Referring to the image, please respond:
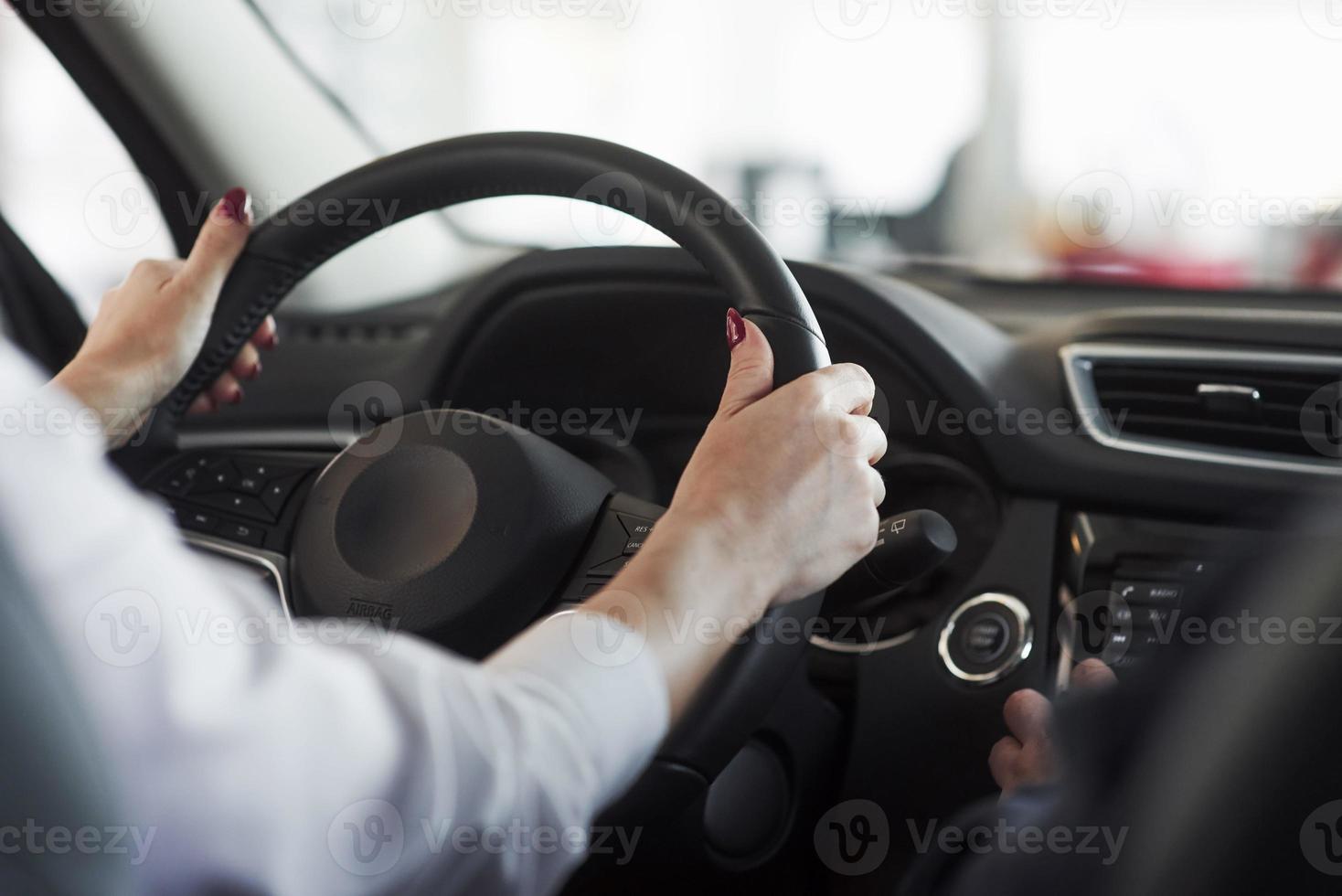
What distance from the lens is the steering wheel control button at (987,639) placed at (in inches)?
→ 46.3

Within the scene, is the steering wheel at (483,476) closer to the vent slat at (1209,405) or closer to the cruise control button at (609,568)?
the cruise control button at (609,568)

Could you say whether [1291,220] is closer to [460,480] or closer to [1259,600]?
[460,480]

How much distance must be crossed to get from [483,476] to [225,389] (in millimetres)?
346

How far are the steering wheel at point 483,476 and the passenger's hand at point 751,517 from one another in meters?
0.04

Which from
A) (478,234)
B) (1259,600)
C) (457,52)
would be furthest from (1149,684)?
(457,52)

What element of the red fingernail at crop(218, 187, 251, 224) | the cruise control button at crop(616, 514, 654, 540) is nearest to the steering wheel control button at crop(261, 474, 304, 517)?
the red fingernail at crop(218, 187, 251, 224)

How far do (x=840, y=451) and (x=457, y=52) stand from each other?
3175 mm

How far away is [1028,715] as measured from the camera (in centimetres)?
100

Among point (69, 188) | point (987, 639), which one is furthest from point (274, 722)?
point (69, 188)

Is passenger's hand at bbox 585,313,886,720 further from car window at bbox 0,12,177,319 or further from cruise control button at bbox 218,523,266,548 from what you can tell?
car window at bbox 0,12,177,319

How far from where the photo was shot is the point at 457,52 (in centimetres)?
366

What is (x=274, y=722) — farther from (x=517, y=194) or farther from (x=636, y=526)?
(x=517, y=194)

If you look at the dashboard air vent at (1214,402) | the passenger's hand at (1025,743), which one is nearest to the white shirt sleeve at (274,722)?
the passenger's hand at (1025,743)

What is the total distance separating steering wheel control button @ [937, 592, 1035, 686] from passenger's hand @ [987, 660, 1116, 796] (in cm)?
12
